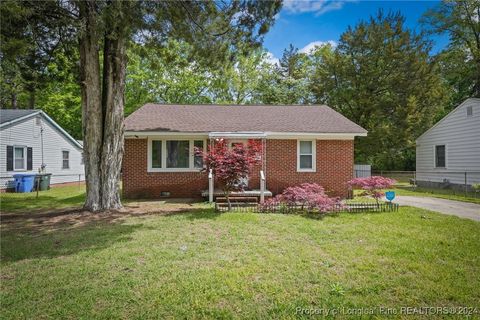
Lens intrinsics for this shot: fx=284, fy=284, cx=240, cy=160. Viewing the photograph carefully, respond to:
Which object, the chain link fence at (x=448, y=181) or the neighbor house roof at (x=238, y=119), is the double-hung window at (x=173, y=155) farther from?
the chain link fence at (x=448, y=181)

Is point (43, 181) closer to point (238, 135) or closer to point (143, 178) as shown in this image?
point (143, 178)

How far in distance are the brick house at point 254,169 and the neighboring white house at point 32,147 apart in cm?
834

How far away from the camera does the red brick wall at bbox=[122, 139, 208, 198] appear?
12859 millimetres

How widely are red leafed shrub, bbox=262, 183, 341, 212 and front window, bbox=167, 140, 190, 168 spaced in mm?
5311

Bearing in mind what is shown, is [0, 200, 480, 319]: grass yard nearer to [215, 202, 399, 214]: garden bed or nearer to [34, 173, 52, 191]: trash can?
[215, 202, 399, 214]: garden bed

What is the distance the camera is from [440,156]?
1756 centimetres

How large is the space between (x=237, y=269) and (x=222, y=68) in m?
8.29

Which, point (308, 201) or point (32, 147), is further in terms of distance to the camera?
point (32, 147)

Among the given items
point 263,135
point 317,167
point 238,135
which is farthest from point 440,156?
point 238,135

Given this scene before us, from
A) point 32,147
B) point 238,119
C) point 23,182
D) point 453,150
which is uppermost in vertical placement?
point 238,119

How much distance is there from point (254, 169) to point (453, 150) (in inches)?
466

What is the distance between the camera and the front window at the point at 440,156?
56.7ft

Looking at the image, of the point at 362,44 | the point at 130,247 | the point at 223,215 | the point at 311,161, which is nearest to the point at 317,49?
the point at 362,44

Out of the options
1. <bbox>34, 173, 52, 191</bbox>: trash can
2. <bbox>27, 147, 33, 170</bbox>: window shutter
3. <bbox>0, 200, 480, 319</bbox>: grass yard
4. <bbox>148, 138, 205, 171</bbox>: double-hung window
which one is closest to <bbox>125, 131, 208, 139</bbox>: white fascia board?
<bbox>148, 138, 205, 171</bbox>: double-hung window
